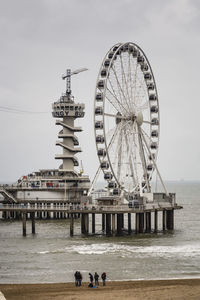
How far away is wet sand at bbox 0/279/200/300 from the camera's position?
36656 mm

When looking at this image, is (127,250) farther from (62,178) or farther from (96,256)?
(62,178)

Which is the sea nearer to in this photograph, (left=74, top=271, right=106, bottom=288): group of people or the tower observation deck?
(left=74, top=271, right=106, bottom=288): group of people

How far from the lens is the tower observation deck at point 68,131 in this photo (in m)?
98.3

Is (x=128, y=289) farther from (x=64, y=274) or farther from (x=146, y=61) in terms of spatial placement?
(x=146, y=61)

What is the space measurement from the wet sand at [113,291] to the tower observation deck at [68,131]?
2269 inches

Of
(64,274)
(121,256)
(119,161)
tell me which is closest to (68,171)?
(119,161)

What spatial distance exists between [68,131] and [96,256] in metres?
48.5

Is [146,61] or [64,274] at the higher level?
[146,61]

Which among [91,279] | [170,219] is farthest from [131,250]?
[170,219]

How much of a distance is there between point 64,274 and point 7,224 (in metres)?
41.1

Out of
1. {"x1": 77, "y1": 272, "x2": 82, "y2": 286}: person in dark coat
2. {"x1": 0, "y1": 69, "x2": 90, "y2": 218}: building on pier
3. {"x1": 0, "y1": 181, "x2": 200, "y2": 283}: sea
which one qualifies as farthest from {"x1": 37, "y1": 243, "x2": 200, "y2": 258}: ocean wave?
{"x1": 0, "y1": 69, "x2": 90, "y2": 218}: building on pier

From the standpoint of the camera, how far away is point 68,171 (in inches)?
3851

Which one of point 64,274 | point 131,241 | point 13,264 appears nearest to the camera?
point 64,274

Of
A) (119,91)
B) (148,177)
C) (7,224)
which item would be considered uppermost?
(119,91)
